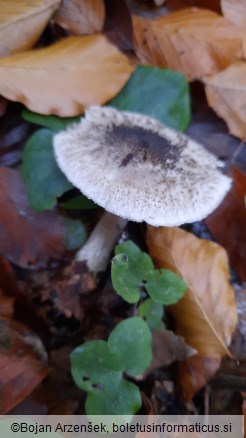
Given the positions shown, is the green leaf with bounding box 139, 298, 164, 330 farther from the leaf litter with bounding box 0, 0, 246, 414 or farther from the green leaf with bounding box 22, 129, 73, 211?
the green leaf with bounding box 22, 129, 73, 211

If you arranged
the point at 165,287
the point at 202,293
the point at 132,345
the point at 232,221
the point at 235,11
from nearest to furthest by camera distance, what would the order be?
the point at 132,345
the point at 165,287
the point at 202,293
the point at 232,221
the point at 235,11

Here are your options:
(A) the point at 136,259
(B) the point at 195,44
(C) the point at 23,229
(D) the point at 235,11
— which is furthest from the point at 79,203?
(D) the point at 235,11

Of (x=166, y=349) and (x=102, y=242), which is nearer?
(x=166, y=349)

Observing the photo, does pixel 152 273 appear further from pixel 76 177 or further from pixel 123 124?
pixel 123 124

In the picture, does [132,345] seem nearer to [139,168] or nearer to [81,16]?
[139,168]

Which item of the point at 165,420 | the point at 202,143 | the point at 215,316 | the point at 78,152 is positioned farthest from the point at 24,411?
the point at 202,143
